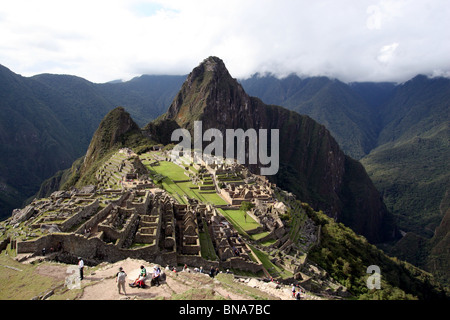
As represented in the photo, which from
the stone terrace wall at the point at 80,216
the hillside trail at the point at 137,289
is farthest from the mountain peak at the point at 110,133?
the hillside trail at the point at 137,289

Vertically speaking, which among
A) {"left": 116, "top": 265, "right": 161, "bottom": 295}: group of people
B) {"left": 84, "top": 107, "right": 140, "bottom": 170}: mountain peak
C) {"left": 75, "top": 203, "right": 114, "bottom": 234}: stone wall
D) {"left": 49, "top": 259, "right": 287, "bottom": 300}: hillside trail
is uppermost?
{"left": 84, "top": 107, "right": 140, "bottom": 170}: mountain peak

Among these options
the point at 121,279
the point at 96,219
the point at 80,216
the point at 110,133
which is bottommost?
the point at 121,279

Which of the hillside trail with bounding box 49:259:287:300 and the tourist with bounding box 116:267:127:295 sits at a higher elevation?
the tourist with bounding box 116:267:127:295

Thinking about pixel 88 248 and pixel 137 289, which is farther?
pixel 88 248

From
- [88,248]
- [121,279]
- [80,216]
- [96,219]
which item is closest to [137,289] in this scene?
[121,279]

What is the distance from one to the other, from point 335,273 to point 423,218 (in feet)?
477

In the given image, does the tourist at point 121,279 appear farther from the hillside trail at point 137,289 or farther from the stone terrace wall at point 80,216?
the stone terrace wall at point 80,216

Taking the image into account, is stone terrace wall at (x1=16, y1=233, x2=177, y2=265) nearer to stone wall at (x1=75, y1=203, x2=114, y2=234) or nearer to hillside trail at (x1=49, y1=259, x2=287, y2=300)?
stone wall at (x1=75, y1=203, x2=114, y2=234)

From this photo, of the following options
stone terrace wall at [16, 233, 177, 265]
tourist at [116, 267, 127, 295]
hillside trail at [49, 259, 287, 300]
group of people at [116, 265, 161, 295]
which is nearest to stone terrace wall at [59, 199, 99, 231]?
stone terrace wall at [16, 233, 177, 265]

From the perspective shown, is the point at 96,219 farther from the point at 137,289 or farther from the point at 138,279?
the point at 137,289

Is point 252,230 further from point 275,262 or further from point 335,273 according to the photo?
point 335,273

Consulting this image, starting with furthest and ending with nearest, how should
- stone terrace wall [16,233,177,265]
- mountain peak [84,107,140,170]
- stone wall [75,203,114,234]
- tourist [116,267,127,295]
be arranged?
1. mountain peak [84,107,140,170]
2. stone wall [75,203,114,234]
3. stone terrace wall [16,233,177,265]
4. tourist [116,267,127,295]

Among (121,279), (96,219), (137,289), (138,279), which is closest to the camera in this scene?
(121,279)
